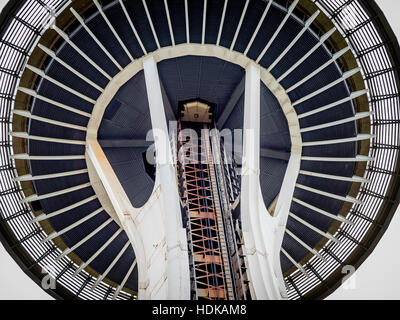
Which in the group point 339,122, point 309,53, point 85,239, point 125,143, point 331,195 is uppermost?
point 309,53

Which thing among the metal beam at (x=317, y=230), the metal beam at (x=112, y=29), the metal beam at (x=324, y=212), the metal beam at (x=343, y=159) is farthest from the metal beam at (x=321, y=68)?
the metal beam at (x=112, y=29)

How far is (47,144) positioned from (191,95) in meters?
7.97

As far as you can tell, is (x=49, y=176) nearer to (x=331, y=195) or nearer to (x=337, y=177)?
(x=331, y=195)

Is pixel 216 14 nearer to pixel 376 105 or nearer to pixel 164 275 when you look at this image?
pixel 376 105

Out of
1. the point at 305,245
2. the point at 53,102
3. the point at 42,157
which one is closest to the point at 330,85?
the point at 305,245

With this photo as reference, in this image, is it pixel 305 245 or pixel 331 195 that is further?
pixel 305 245

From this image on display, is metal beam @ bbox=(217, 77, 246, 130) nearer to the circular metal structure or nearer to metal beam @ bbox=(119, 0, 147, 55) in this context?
the circular metal structure

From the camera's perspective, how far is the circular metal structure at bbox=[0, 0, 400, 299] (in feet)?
56.8

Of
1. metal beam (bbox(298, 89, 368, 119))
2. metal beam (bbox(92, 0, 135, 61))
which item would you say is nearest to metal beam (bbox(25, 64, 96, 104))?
metal beam (bbox(92, 0, 135, 61))

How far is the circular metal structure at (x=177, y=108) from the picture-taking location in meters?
17.3

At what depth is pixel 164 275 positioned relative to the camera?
13.7 meters

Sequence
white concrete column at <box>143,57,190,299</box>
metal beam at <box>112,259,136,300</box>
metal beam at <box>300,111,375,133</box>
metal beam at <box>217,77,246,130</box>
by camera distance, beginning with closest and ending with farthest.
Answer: white concrete column at <box>143,57,190,299</box>, metal beam at <box>300,111,375,133</box>, metal beam at <box>217,77,246,130</box>, metal beam at <box>112,259,136,300</box>

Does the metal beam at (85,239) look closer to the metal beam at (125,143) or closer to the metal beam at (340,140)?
the metal beam at (125,143)

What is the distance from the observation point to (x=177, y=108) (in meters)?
22.0
